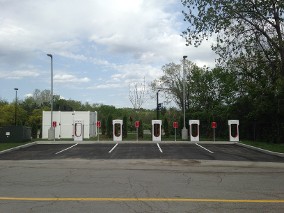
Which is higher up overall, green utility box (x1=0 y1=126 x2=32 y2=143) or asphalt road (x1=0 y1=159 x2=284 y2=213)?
green utility box (x1=0 y1=126 x2=32 y2=143)

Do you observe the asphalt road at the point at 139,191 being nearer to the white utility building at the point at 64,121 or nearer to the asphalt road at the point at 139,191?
the asphalt road at the point at 139,191

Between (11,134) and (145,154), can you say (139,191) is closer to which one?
(145,154)

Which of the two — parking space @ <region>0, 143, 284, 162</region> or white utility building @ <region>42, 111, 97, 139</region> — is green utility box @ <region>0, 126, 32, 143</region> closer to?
parking space @ <region>0, 143, 284, 162</region>

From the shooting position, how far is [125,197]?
9258mm

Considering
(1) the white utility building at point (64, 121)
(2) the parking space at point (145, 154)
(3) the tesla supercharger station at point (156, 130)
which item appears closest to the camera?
(2) the parking space at point (145, 154)

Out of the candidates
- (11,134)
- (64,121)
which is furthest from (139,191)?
(64,121)

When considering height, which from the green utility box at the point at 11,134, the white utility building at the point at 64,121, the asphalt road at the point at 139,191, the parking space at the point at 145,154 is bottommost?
the asphalt road at the point at 139,191

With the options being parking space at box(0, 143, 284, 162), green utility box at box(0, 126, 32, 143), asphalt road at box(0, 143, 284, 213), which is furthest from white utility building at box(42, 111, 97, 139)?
asphalt road at box(0, 143, 284, 213)

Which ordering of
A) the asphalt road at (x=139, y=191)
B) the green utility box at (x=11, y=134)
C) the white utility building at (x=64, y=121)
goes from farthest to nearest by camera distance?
the white utility building at (x=64, y=121), the green utility box at (x=11, y=134), the asphalt road at (x=139, y=191)

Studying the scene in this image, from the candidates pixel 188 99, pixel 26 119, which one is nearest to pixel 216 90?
pixel 188 99

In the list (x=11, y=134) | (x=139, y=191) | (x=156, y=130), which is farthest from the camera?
(x=156, y=130)

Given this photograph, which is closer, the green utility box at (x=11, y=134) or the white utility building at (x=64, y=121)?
the green utility box at (x=11, y=134)

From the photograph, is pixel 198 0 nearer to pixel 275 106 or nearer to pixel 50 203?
pixel 275 106

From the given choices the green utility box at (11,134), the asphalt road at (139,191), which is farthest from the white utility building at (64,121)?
the asphalt road at (139,191)
